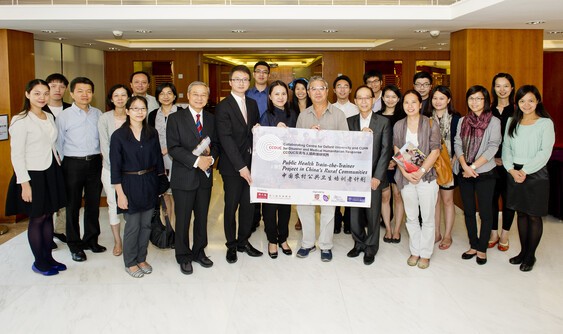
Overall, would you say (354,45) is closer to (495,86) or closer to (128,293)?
(495,86)

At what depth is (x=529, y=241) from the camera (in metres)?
3.96

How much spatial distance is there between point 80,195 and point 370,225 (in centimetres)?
287

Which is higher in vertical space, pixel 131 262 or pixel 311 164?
pixel 311 164

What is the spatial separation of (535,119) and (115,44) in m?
8.53

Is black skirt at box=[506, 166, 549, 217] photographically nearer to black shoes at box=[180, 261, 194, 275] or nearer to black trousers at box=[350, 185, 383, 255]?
black trousers at box=[350, 185, 383, 255]

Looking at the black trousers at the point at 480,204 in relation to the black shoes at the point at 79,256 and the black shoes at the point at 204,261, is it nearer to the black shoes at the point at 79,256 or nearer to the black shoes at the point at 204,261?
the black shoes at the point at 204,261

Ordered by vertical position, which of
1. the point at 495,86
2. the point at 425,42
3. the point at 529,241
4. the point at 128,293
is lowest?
the point at 128,293

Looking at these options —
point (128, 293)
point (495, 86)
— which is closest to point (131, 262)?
point (128, 293)

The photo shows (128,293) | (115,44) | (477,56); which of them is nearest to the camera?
(128,293)

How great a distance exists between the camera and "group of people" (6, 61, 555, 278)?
12.2 ft

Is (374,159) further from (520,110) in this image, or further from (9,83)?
(9,83)

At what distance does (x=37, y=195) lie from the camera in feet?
12.2

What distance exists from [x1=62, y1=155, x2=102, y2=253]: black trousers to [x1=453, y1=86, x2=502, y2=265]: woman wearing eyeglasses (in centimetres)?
→ 355

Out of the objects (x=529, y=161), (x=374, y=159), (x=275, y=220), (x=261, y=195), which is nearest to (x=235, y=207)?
(x=261, y=195)
